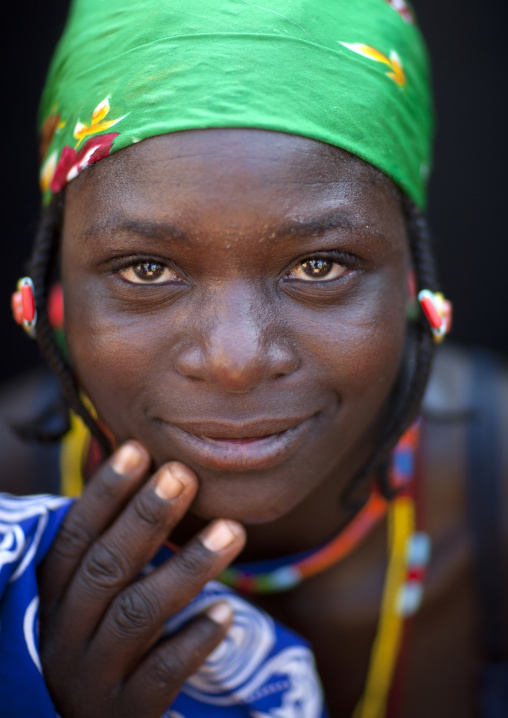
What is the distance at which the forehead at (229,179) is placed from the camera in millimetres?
1169

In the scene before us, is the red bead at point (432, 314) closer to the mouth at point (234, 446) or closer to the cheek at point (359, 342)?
the cheek at point (359, 342)

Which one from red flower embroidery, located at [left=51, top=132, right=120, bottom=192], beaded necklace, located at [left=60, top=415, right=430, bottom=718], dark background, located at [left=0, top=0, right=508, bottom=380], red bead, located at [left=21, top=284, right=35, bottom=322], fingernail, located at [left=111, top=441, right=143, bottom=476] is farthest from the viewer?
dark background, located at [left=0, top=0, right=508, bottom=380]

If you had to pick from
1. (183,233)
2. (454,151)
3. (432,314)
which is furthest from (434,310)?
(454,151)

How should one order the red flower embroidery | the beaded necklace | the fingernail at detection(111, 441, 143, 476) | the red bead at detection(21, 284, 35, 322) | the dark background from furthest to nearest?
the dark background, the beaded necklace, the red bead at detection(21, 284, 35, 322), the fingernail at detection(111, 441, 143, 476), the red flower embroidery

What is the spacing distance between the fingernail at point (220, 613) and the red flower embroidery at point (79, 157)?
93 cm

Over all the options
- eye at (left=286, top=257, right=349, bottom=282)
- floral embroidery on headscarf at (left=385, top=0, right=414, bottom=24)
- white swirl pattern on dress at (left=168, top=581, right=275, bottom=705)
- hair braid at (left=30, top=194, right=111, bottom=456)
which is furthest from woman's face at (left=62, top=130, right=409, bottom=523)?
floral embroidery on headscarf at (left=385, top=0, right=414, bottom=24)

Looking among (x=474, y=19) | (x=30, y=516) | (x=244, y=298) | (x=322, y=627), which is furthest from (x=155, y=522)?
(x=474, y=19)

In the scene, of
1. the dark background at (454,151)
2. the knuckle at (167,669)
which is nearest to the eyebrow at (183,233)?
the knuckle at (167,669)

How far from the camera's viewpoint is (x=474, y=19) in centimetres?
282

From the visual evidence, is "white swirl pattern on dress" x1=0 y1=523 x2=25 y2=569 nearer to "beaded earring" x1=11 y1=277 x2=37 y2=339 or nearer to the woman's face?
the woman's face

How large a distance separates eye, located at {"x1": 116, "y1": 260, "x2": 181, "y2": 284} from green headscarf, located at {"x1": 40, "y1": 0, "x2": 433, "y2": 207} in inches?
8.4

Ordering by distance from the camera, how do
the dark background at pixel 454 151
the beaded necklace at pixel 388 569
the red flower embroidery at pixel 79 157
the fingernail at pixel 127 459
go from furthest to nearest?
the dark background at pixel 454 151
the beaded necklace at pixel 388 569
the fingernail at pixel 127 459
the red flower embroidery at pixel 79 157

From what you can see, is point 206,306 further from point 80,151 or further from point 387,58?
point 387,58

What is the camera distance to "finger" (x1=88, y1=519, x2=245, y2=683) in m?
1.31
